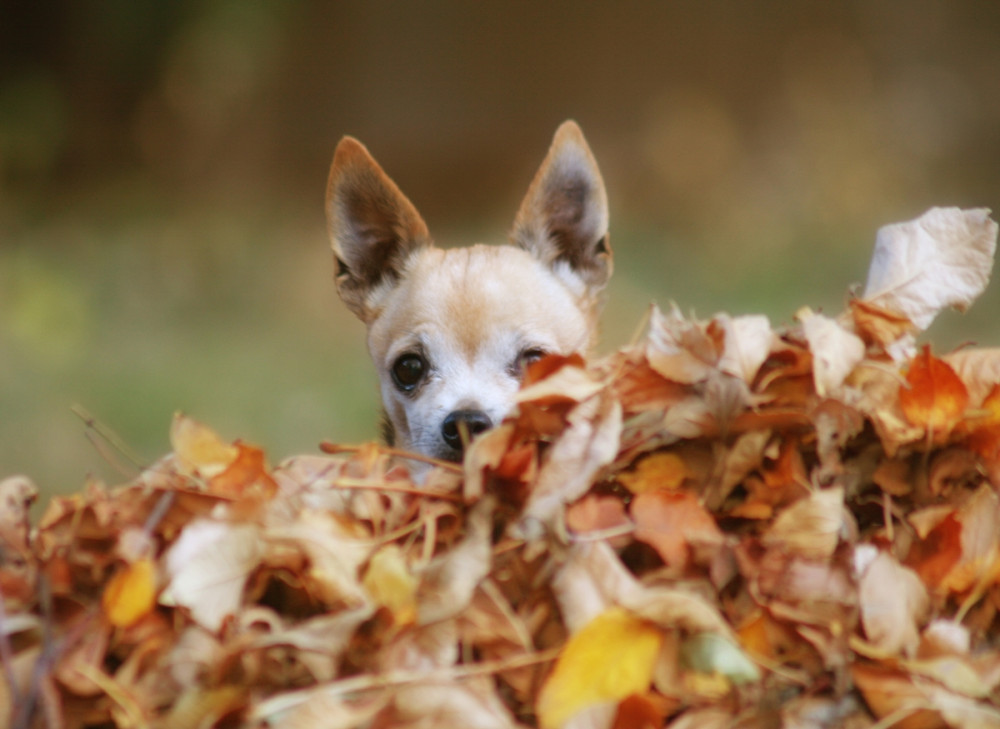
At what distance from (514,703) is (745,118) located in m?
2.55

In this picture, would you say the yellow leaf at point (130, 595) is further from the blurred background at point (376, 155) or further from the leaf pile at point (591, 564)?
the blurred background at point (376, 155)

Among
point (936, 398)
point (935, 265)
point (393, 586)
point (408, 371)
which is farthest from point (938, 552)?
point (408, 371)

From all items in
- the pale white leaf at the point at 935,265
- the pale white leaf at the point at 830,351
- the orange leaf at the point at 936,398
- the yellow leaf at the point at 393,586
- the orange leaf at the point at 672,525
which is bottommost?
the yellow leaf at the point at 393,586

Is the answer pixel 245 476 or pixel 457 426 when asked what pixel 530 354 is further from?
pixel 245 476

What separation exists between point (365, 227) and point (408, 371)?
33 centimetres

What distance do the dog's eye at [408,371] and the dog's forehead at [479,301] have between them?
53mm

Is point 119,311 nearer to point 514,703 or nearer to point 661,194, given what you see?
point 661,194

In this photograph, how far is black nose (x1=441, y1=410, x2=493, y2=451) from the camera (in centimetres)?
122

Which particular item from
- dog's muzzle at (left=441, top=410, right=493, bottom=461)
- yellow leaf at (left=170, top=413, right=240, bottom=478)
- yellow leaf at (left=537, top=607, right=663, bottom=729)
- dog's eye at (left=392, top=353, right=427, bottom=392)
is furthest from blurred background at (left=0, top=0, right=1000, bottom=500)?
yellow leaf at (left=537, top=607, right=663, bottom=729)

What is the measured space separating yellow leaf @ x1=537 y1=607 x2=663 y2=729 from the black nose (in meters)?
0.67

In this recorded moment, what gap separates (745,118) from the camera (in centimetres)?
277

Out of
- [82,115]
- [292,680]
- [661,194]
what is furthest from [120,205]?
[292,680]

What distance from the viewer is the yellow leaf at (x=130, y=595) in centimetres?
54

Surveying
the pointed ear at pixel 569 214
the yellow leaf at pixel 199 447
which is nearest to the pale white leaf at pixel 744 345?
the yellow leaf at pixel 199 447
